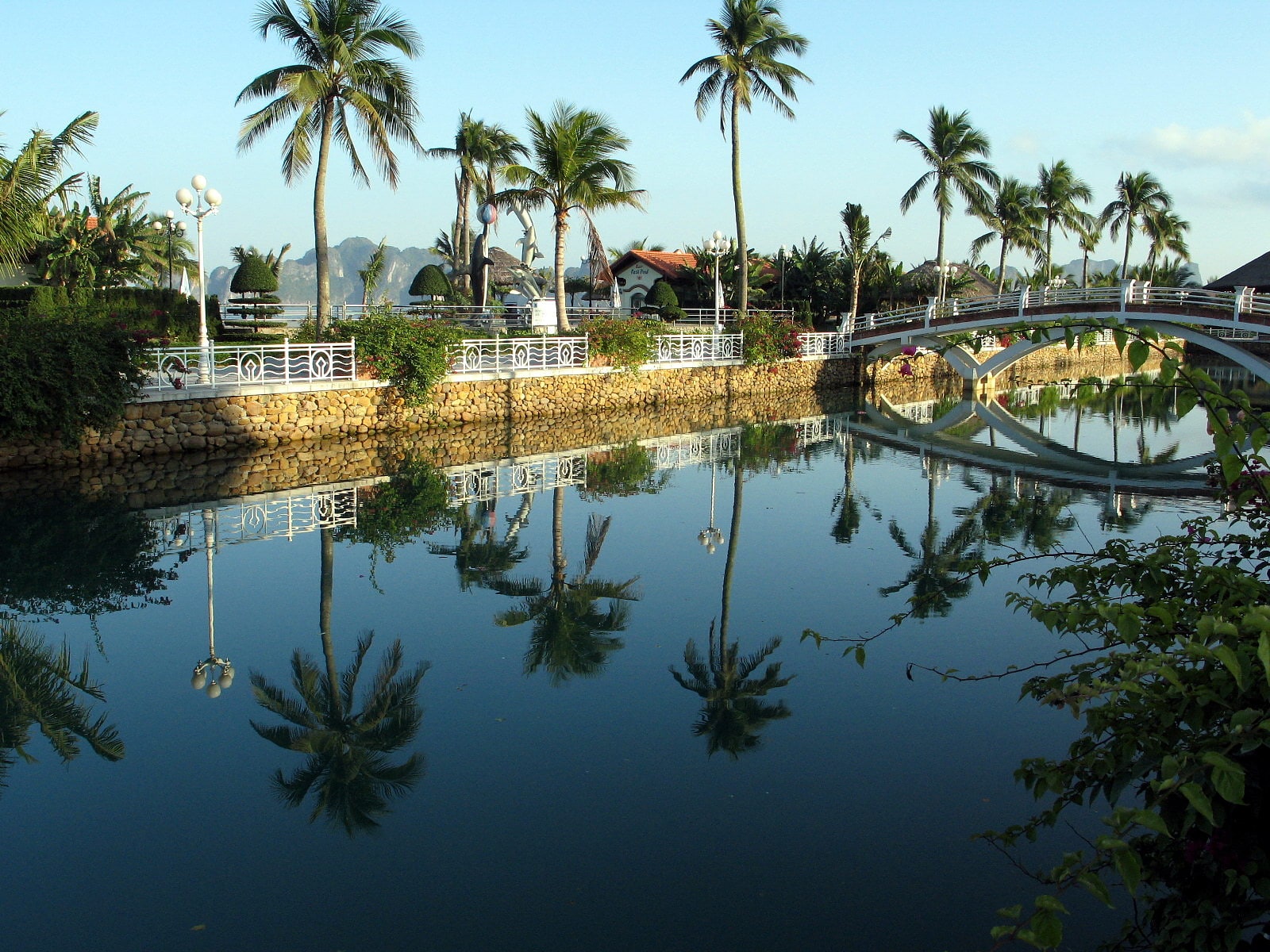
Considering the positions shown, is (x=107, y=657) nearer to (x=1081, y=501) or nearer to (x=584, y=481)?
(x=584, y=481)

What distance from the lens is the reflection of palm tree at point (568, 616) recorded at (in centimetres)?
824

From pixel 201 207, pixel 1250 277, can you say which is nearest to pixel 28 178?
pixel 201 207

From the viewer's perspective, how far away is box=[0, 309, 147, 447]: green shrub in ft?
49.1

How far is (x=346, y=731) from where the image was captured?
269 inches

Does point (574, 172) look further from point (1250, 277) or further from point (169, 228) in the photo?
point (1250, 277)

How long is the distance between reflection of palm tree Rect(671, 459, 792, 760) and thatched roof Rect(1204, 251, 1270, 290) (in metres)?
40.7

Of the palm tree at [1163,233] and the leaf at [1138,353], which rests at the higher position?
the palm tree at [1163,233]

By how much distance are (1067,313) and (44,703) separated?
19375 millimetres

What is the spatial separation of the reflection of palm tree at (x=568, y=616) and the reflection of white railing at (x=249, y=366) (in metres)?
8.91

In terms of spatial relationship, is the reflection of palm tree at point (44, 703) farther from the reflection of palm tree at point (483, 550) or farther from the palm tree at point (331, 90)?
the palm tree at point (331, 90)

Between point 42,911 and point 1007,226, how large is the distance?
46.1 m

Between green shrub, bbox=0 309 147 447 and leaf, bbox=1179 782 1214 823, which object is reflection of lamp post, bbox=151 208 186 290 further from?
leaf, bbox=1179 782 1214 823

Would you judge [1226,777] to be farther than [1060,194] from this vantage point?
No

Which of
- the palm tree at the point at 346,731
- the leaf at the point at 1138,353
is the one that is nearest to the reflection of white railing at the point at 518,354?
the palm tree at the point at 346,731
